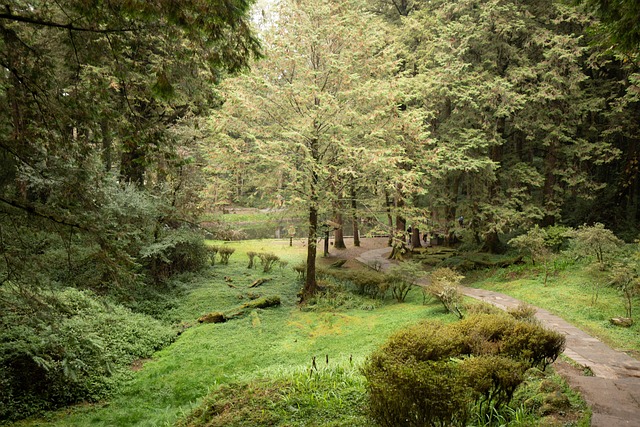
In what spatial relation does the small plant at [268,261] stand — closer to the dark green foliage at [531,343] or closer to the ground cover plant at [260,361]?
the ground cover plant at [260,361]

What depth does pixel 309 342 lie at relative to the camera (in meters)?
9.62

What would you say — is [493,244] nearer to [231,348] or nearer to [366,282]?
[366,282]

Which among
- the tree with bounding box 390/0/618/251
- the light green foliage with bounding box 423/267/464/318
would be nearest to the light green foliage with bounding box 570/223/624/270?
the tree with bounding box 390/0/618/251

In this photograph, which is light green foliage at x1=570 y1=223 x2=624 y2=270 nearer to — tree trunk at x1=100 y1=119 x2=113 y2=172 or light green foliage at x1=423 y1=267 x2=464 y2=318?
light green foliage at x1=423 y1=267 x2=464 y2=318

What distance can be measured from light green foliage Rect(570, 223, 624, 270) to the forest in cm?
17

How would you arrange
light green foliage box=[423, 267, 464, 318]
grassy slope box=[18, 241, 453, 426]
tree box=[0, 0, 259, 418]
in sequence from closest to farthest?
tree box=[0, 0, 259, 418] → grassy slope box=[18, 241, 453, 426] → light green foliage box=[423, 267, 464, 318]

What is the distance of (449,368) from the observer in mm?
3826

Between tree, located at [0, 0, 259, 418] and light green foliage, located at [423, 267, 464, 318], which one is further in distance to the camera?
light green foliage, located at [423, 267, 464, 318]

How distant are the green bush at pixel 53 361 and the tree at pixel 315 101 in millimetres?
6126

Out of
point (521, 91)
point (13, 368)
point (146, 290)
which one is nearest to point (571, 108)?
point (521, 91)

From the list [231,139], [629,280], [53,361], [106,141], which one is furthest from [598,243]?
[106,141]

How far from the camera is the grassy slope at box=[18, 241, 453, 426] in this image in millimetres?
6590

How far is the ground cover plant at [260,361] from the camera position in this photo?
520 centimetres

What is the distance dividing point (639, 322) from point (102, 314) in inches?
Result: 489
